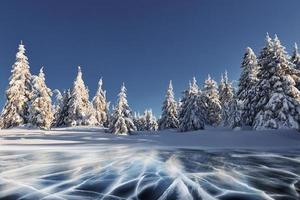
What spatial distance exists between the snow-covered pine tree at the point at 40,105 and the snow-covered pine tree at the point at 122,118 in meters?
9.69

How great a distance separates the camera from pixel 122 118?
45.3 m

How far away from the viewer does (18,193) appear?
6066mm

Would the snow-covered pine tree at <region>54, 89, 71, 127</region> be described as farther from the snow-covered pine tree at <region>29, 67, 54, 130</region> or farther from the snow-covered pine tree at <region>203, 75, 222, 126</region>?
the snow-covered pine tree at <region>203, 75, 222, 126</region>

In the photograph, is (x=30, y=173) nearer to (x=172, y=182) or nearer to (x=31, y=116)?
(x=172, y=182)

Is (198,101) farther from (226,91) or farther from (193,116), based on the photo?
(226,91)

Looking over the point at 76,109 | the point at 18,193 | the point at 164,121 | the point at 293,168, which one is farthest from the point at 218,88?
the point at 18,193

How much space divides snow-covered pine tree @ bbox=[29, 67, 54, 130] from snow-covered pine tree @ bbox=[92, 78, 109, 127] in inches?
979

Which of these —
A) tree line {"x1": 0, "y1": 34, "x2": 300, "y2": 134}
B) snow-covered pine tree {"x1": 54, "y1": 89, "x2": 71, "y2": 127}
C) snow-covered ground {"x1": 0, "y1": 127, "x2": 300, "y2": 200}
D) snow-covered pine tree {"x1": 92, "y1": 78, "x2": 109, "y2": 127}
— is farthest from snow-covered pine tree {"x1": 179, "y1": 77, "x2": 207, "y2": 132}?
snow-covered ground {"x1": 0, "y1": 127, "x2": 300, "y2": 200}

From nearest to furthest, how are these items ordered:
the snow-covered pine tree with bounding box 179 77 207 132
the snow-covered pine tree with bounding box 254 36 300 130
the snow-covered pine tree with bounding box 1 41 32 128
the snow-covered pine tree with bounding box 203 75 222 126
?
the snow-covered pine tree with bounding box 254 36 300 130
the snow-covered pine tree with bounding box 1 41 32 128
the snow-covered pine tree with bounding box 179 77 207 132
the snow-covered pine tree with bounding box 203 75 222 126

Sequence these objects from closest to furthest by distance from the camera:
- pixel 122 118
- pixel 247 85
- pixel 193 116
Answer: pixel 247 85, pixel 122 118, pixel 193 116

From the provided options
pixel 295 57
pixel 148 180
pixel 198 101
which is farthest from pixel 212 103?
pixel 148 180

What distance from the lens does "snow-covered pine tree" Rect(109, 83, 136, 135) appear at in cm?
4469

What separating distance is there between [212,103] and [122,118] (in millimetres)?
27629

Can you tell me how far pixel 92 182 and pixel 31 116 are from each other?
138 feet
